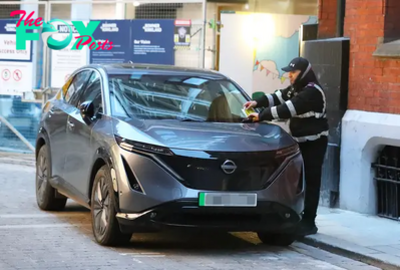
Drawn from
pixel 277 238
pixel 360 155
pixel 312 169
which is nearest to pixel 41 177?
pixel 277 238

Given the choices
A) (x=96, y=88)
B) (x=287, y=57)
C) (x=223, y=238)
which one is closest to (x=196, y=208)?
(x=223, y=238)

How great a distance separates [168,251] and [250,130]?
139 cm

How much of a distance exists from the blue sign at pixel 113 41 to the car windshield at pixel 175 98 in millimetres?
5704

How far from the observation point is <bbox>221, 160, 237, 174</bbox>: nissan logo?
7.20 m

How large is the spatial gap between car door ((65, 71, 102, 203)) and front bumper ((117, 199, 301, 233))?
1111mm

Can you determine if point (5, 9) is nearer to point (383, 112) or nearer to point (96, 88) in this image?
point (96, 88)

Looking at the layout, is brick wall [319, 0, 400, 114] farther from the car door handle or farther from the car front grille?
the car door handle

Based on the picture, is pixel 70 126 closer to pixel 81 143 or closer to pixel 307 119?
pixel 81 143

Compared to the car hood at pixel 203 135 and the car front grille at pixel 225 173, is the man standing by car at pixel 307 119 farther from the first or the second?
the car front grille at pixel 225 173

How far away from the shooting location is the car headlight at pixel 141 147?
7152mm

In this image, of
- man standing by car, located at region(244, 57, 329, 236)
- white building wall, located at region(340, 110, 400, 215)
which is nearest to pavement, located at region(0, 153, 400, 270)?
white building wall, located at region(340, 110, 400, 215)

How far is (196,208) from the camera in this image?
7105 millimetres

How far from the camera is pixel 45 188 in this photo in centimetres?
973

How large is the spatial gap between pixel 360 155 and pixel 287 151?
8.00 feet
